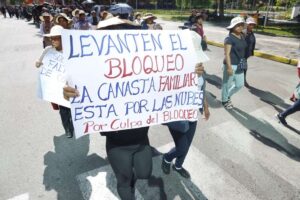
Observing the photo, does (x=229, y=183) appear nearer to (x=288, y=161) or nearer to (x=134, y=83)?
(x=288, y=161)

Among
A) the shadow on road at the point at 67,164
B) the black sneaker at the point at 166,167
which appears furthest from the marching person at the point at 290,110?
the shadow on road at the point at 67,164

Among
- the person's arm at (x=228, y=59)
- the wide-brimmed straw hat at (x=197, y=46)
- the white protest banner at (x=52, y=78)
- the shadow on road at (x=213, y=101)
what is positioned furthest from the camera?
the shadow on road at (x=213, y=101)

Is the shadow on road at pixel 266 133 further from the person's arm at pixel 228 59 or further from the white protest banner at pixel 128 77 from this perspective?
the white protest banner at pixel 128 77

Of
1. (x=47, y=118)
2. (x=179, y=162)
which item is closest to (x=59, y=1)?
(x=47, y=118)

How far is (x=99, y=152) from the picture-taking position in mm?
4262

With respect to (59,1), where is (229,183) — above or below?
below

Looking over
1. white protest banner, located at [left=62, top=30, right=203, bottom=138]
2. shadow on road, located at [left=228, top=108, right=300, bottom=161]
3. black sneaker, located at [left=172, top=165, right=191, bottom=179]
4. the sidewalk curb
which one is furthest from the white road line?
the sidewalk curb

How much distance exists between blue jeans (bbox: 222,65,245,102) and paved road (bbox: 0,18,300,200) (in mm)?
363

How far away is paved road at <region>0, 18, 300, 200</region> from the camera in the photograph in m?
3.48

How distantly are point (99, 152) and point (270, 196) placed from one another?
2.49 metres

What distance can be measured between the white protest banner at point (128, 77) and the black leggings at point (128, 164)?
0.83 feet

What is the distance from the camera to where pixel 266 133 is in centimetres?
498

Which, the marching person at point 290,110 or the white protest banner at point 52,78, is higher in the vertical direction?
the white protest banner at point 52,78

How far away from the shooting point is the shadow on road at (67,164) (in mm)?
3457
